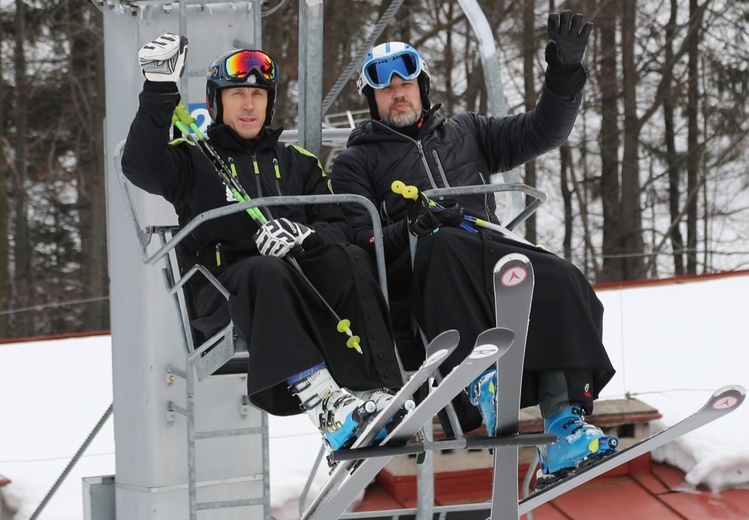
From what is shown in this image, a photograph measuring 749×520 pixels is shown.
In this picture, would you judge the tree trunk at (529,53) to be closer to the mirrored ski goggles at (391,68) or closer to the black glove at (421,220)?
the mirrored ski goggles at (391,68)

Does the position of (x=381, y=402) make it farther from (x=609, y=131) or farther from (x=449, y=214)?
(x=609, y=131)

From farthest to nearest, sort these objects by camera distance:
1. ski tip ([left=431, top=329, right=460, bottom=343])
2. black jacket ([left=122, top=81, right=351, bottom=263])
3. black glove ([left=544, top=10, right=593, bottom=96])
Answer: black glove ([left=544, top=10, right=593, bottom=96]), black jacket ([left=122, top=81, right=351, bottom=263]), ski tip ([left=431, top=329, right=460, bottom=343])

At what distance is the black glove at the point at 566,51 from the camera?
3830 mm

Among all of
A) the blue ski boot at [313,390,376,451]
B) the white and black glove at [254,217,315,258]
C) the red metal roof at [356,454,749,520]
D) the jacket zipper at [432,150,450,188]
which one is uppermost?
the jacket zipper at [432,150,450,188]

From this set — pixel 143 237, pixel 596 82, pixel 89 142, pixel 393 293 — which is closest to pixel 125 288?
pixel 143 237

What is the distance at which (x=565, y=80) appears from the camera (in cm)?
402

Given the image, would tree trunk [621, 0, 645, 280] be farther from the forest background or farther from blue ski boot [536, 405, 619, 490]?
blue ski boot [536, 405, 619, 490]

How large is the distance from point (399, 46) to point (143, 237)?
1.06m

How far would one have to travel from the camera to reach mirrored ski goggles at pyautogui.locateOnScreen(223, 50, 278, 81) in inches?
154

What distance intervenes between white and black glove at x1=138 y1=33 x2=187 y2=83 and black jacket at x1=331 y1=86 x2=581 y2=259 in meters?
0.73

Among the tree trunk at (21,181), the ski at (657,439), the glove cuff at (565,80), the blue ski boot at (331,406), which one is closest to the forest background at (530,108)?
the tree trunk at (21,181)

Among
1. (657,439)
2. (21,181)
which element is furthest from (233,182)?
(21,181)

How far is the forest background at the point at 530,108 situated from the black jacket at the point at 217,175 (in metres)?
9.44

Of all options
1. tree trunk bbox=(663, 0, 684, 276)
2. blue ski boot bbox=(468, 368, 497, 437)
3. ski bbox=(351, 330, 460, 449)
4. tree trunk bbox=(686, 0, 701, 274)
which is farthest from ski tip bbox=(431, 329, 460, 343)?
tree trunk bbox=(686, 0, 701, 274)
